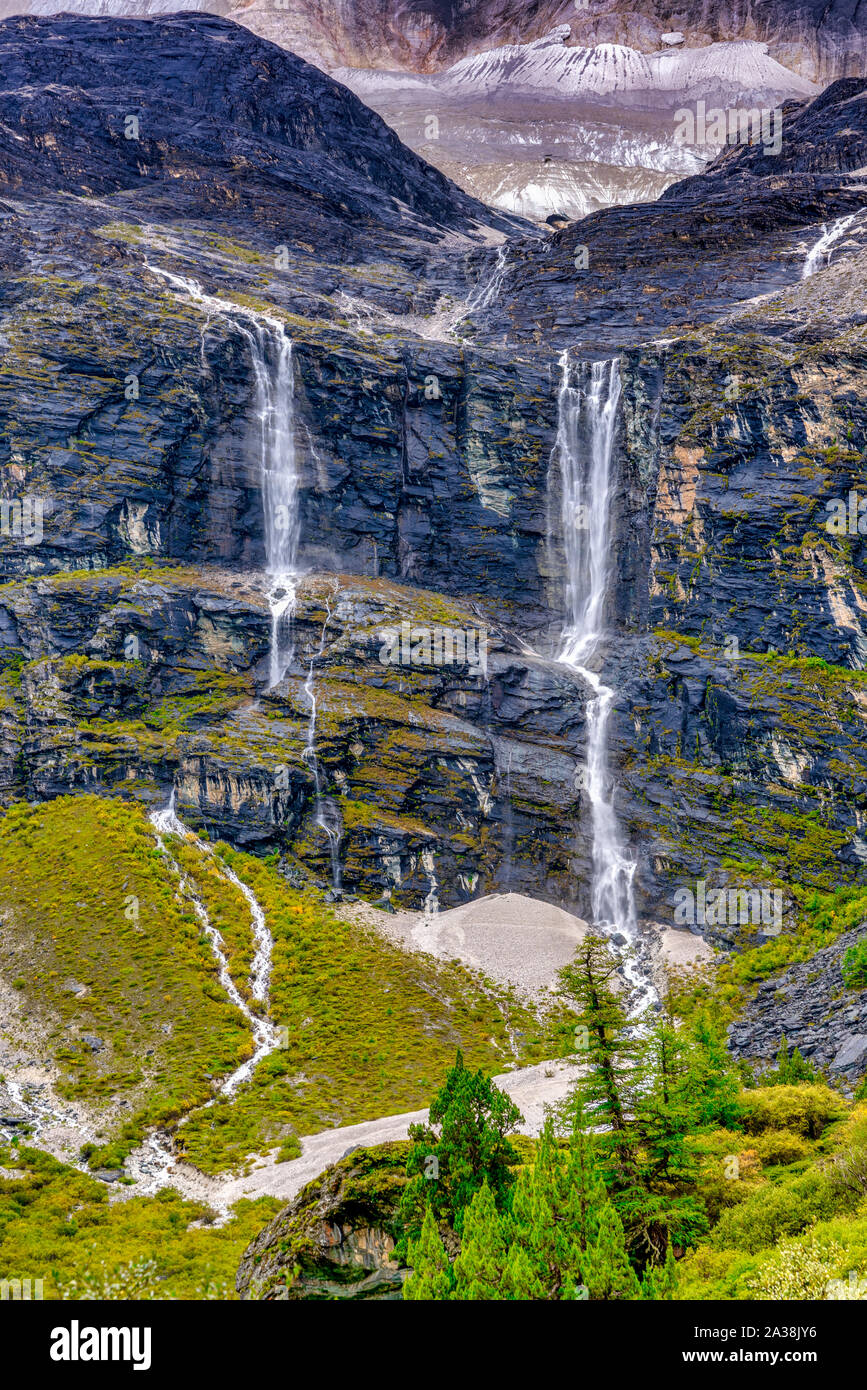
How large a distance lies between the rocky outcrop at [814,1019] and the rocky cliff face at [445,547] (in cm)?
1084

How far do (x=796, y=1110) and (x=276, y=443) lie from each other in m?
67.1

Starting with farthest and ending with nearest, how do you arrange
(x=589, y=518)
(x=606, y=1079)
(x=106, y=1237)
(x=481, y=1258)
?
(x=589, y=518) → (x=106, y=1237) → (x=606, y=1079) → (x=481, y=1258)

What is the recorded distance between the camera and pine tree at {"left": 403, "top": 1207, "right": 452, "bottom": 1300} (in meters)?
18.6

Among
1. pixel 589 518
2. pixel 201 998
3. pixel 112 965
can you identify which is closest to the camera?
pixel 201 998

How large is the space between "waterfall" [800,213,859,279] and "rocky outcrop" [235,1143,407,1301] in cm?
9584

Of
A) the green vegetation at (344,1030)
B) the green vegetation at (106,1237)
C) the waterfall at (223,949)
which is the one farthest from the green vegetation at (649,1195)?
the waterfall at (223,949)

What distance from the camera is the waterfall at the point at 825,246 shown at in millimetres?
96188

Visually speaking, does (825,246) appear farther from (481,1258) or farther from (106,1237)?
(106,1237)

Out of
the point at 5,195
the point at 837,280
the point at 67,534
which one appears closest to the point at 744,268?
the point at 837,280

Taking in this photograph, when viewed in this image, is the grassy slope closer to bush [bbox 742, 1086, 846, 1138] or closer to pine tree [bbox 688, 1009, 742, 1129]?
pine tree [bbox 688, 1009, 742, 1129]

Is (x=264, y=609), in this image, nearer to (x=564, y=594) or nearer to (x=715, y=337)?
(x=564, y=594)

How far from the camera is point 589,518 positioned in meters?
81.1

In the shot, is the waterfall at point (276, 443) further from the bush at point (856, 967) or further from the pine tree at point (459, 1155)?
the pine tree at point (459, 1155)

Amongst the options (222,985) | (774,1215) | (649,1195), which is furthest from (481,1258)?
(222,985)
